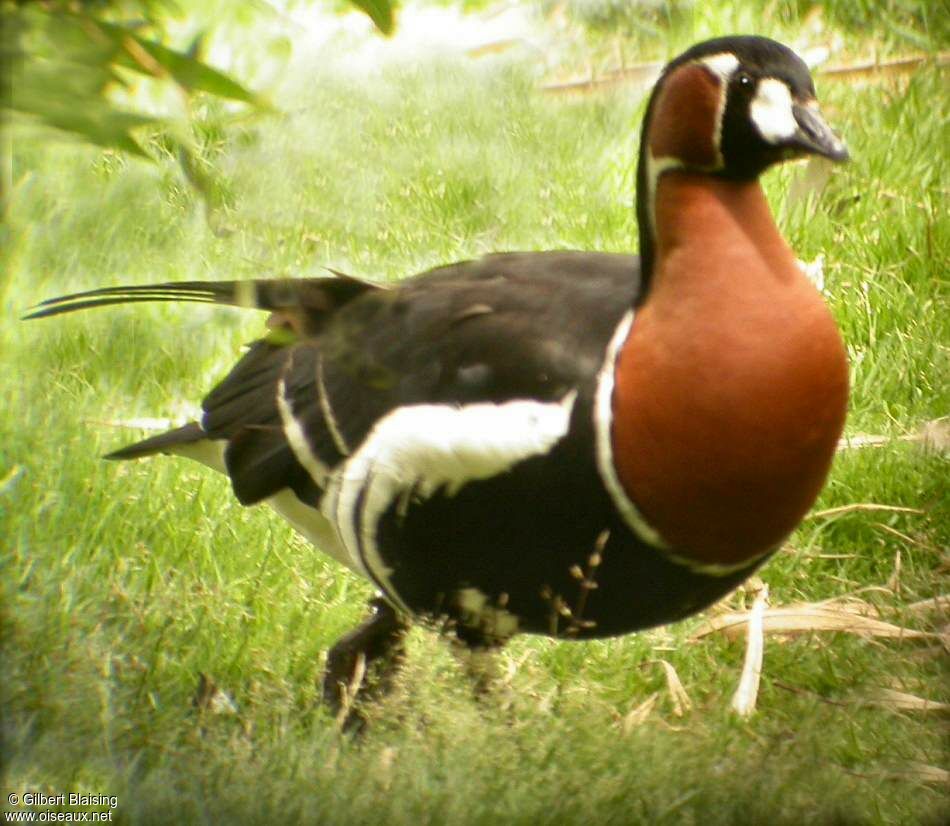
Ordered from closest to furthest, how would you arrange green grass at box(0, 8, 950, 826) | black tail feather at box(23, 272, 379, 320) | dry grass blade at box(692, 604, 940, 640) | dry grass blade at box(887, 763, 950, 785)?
green grass at box(0, 8, 950, 826) < black tail feather at box(23, 272, 379, 320) < dry grass blade at box(887, 763, 950, 785) < dry grass blade at box(692, 604, 940, 640)

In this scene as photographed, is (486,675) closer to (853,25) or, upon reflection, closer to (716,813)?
(716,813)

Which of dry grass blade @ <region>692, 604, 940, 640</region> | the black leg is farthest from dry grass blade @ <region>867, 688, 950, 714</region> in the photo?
the black leg

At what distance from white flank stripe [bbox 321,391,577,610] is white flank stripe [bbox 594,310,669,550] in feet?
0.12

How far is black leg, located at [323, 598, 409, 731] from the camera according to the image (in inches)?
81.5

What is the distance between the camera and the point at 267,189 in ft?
4.10

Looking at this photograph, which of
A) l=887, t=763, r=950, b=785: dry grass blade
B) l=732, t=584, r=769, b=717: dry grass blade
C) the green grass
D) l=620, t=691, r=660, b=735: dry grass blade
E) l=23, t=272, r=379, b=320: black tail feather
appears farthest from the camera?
l=732, t=584, r=769, b=717: dry grass blade

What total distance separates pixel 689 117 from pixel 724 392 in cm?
35

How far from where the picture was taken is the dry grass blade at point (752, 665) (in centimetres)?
218

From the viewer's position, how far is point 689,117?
1.77m

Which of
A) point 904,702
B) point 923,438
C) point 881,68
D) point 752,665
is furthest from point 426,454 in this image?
point 881,68

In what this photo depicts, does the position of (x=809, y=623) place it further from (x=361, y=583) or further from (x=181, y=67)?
(x=181, y=67)

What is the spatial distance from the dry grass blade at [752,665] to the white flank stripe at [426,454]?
1.83ft

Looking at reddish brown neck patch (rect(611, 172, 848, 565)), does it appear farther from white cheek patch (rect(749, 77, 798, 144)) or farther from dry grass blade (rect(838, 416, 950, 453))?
dry grass blade (rect(838, 416, 950, 453))

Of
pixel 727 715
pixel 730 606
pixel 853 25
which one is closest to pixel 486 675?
pixel 727 715
